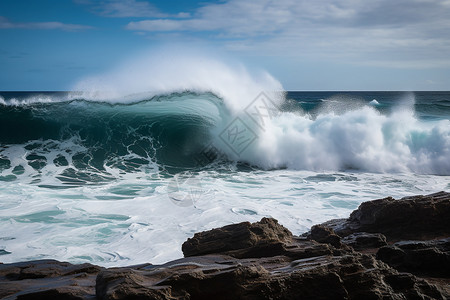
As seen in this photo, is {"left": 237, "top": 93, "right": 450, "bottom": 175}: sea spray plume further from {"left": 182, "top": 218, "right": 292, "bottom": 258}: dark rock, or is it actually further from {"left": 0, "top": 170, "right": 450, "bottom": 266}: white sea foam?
{"left": 182, "top": 218, "right": 292, "bottom": 258}: dark rock

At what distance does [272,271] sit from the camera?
10.3 feet

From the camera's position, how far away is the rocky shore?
2.75 meters

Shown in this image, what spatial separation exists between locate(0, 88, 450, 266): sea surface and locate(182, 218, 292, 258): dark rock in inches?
65.6

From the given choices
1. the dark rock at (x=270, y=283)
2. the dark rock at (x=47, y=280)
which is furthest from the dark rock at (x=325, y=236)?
the dark rock at (x=47, y=280)

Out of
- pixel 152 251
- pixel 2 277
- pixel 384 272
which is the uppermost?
pixel 384 272

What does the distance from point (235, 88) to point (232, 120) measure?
138 cm

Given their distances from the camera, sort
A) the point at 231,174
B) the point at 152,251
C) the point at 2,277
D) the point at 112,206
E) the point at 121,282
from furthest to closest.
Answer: the point at 231,174
the point at 112,206
the point at 152,251
the point at 2,277
the point at 121,282

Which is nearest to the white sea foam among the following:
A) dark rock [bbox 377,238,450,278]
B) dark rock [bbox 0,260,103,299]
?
dark rock [bbox 0,260,103,299]

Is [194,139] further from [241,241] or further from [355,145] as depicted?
[241,241]

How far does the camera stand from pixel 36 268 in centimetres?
371

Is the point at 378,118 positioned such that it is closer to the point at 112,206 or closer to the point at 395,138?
the point at 395,138

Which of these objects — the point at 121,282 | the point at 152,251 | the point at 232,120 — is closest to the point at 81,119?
the point at 232,120

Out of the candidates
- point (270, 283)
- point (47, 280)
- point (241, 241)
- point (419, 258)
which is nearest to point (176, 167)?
point (241, 241)

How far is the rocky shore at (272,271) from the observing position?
2752mm
